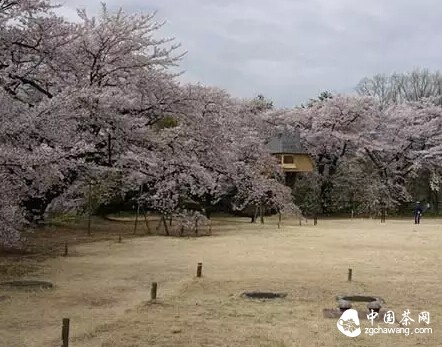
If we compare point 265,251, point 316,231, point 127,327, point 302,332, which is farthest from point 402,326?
point 316,231

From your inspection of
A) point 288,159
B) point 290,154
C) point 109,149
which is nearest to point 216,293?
point 109,149

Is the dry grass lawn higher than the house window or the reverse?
the reverse

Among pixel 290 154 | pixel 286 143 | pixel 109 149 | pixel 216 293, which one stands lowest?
pixel 216 293

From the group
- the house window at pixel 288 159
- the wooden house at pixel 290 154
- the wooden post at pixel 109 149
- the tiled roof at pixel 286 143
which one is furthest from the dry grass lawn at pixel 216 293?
the house window at pixel 288 159

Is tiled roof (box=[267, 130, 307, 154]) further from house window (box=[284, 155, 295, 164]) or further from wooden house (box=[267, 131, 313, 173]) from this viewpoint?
house window (box=[284, 155, 295, 164])

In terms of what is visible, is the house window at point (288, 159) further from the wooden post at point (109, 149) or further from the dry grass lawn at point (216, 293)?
the wooden post at point (109, 149)

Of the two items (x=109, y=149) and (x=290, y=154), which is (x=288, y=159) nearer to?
(x=290, y=154)

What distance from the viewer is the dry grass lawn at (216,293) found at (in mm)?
6652

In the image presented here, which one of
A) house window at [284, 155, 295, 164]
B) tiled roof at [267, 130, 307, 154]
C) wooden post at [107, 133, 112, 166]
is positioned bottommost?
wooden post at [107, 133, 112, 166]

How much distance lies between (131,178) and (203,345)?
13.6 m

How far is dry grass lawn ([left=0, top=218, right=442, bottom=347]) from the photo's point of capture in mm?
6652

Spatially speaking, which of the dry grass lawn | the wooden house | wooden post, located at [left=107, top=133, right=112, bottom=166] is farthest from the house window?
wooden post, located at [left=107, top=133, right=112, bottom=166]

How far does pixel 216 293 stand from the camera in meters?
9.23

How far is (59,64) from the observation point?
1452cm
